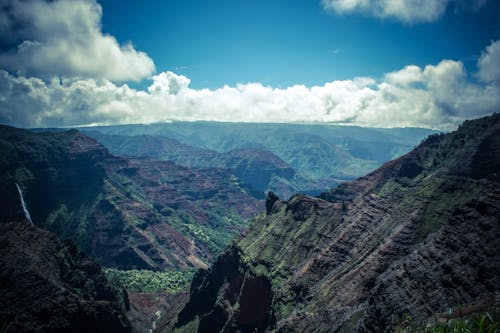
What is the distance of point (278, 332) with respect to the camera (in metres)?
84.8

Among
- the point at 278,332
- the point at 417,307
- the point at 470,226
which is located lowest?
the point at 278,332

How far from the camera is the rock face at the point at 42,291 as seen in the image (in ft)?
280

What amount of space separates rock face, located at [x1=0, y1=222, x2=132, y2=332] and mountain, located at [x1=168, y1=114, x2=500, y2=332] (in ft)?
140

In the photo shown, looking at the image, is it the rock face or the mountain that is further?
the rock face

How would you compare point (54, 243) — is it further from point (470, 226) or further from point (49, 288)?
point (470, 226)

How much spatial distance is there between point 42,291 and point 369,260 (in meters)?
87.1

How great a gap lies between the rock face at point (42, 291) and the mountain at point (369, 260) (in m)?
42.8

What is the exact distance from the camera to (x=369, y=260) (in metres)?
87.4

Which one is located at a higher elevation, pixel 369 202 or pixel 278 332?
pixel 369 202

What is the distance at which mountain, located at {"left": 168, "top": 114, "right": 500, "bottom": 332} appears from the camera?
56.8 m

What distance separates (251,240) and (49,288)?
77.7 m

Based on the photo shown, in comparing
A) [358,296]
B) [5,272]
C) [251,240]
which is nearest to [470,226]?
[358,296]

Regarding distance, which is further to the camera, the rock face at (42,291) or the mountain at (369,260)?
the rock face at (42,291)

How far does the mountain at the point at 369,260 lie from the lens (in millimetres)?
56844
